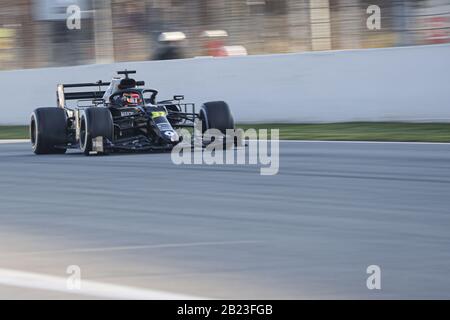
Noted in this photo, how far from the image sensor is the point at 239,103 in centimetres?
1781

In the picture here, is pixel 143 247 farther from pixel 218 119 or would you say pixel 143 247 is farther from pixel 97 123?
pixel 218 119

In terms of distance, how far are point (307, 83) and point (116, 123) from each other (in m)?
4.63

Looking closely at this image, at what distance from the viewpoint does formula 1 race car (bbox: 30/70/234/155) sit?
12.7m

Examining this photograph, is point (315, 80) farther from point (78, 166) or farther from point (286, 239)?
point (286, 239)

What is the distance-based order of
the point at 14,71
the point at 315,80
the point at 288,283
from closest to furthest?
1. the point at 288,283
2. the point at 315,80
3. the point at 14,71

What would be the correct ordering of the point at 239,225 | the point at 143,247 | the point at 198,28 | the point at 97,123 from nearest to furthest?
the point at 143,247
the point at 239,225
the point at 97,123
the point at 198,28

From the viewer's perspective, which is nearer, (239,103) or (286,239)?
(286,239)

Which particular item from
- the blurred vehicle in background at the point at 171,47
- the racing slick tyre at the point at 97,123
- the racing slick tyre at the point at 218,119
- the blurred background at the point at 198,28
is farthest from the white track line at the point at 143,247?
the blurred vehicle in background at the point at 171,47

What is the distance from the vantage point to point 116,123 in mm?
13227

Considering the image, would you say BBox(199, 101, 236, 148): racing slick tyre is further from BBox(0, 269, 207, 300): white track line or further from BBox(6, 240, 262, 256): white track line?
BBox(0, 269, 207, 300): white track line

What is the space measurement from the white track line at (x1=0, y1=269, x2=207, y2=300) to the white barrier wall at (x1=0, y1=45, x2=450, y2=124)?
1064 centimetres

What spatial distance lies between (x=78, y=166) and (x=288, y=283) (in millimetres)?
6694

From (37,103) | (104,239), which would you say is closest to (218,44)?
(37,103)

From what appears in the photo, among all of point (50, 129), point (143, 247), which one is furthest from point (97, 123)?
point (143, 247)
